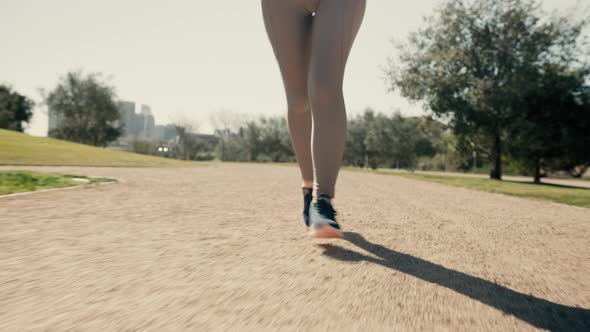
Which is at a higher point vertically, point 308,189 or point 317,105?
point 317,105

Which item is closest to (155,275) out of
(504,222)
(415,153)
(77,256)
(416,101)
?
(77,256)

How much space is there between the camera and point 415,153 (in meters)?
64.2

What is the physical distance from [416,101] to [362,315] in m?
23.5

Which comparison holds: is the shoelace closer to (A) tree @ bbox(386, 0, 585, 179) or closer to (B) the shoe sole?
(B) the shoe sole

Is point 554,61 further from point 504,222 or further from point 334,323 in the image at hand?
point 334,323

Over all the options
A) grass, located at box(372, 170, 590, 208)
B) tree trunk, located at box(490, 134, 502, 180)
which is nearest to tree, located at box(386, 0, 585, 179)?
tree trunk, located at box(490, 134, 502, 180)

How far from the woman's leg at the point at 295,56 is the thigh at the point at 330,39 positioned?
26cm

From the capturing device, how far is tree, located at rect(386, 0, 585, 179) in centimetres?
2072

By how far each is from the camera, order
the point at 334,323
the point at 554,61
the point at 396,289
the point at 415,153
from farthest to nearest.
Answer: the point at 415,153
the point at 554,61
the point at 396,289
the point at 334,323

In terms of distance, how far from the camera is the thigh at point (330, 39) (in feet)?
7.66

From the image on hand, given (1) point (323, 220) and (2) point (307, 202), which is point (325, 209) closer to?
(1) point (323, 220)

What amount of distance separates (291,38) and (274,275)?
61.9 inches

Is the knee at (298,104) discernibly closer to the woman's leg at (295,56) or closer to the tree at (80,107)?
the woman's leg at (295,56)

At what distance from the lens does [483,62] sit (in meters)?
21.7
